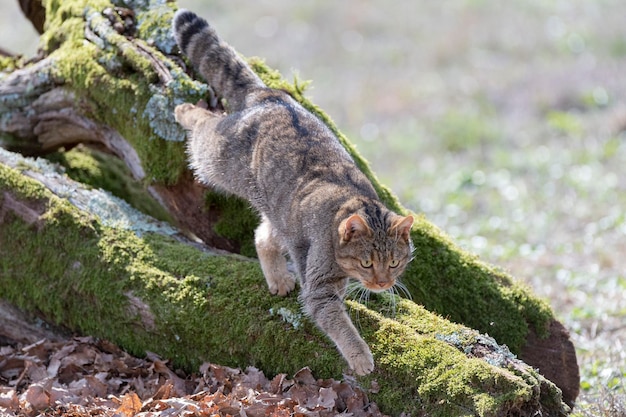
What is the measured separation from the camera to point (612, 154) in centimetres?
1123

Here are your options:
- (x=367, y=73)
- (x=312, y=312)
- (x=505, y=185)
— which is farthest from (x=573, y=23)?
(x=312, y=312)

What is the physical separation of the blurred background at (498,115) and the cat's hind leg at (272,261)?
144 cm

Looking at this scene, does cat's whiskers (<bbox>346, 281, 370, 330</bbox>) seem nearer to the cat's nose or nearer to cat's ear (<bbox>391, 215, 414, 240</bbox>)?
the cat's nose

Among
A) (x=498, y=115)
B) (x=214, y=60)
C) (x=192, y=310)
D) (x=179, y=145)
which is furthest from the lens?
(x=498, y=115)

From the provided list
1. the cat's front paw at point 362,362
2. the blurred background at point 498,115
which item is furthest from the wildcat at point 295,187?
the blurred background at point 498,115

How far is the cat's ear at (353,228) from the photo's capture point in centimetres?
432

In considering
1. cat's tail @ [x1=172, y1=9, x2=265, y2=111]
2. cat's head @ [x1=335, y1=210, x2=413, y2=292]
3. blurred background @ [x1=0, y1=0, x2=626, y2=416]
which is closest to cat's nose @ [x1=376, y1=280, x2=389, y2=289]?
cat's head @ [x1=335, y1=210, x2=413, y2=292]

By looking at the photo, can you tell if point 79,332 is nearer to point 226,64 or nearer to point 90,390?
point 90,390

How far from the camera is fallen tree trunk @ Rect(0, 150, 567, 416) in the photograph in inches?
148

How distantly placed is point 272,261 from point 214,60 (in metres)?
1.70

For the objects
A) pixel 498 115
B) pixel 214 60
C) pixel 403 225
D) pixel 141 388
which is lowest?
pixel 141 388

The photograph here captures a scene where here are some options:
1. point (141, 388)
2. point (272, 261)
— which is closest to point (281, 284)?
point (272, 261)

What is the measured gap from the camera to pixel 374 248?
445 centimetres

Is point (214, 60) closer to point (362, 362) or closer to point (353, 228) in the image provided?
point (353, 228)
